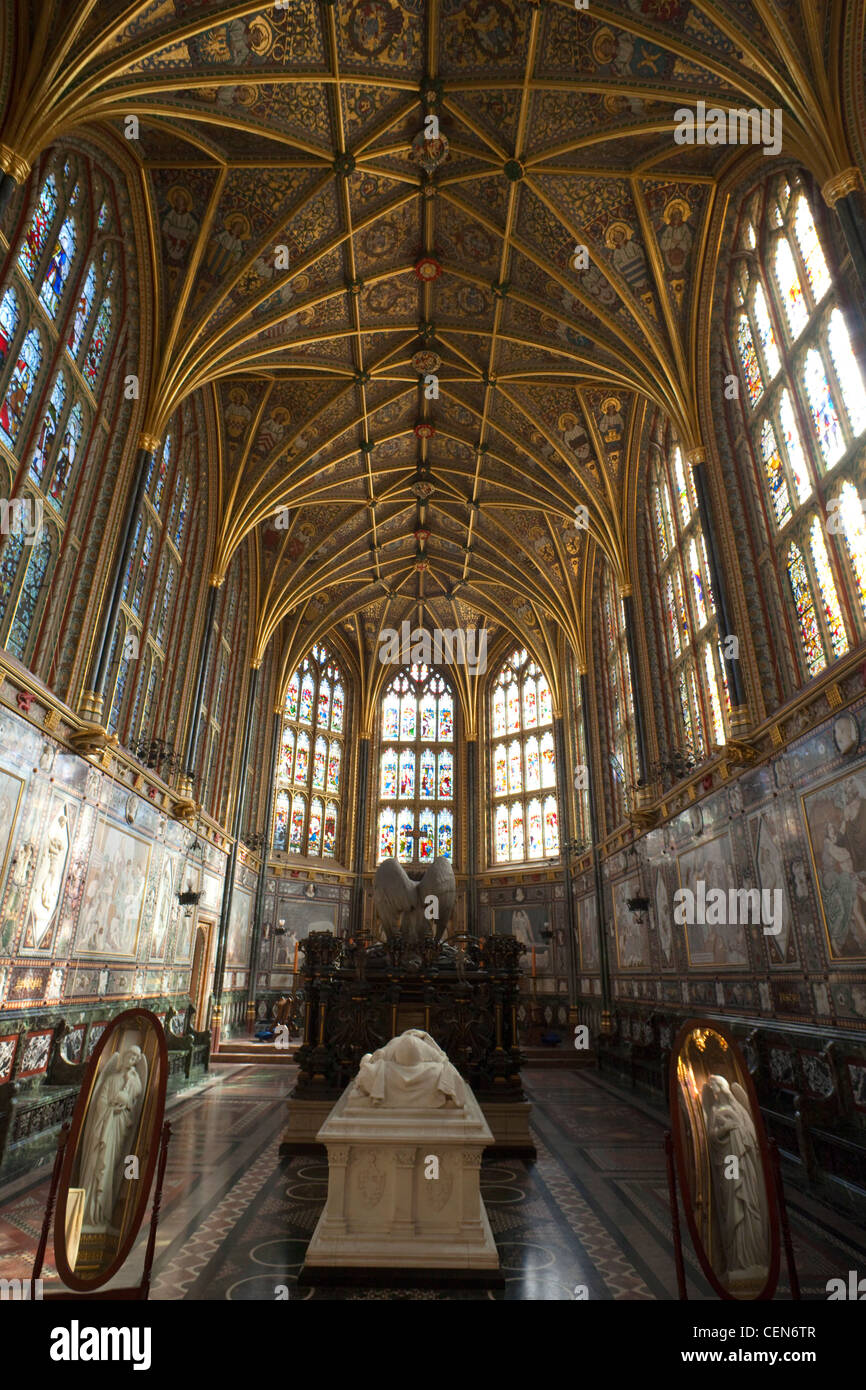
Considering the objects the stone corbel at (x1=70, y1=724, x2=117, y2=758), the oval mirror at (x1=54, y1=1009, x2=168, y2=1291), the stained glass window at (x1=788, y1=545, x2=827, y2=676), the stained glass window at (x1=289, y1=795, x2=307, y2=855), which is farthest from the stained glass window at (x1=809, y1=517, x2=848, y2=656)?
the stained glass window at (x1=289, y1=795, x2=307, y2=855)

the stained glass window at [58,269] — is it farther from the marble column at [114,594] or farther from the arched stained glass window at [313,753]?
the arched stained glass window at [313,753]

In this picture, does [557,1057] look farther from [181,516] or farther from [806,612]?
[181,516]

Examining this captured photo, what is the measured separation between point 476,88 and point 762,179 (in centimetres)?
519

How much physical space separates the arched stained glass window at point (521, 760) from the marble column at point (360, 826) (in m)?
5.48

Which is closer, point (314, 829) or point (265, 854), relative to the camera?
point (265, 854)

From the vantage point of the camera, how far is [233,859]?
2278 centimetres

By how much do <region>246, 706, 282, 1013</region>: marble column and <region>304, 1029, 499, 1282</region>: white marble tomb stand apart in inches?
Result: 777

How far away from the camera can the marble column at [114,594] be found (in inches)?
465

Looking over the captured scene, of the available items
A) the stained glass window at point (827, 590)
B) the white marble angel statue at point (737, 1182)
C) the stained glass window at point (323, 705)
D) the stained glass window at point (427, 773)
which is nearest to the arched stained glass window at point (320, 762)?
the stained glass window at point (323, 705)

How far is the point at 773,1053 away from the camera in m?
10.5

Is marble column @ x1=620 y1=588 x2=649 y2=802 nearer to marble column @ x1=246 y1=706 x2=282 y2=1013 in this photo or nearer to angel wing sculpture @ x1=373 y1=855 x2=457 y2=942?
angel wing sculpture @ x1=373 y1=855 x2=457 y2=942

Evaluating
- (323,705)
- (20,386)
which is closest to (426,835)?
(323,705)

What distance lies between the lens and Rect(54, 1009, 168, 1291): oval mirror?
4.25m

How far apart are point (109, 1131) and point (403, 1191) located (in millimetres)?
2740
